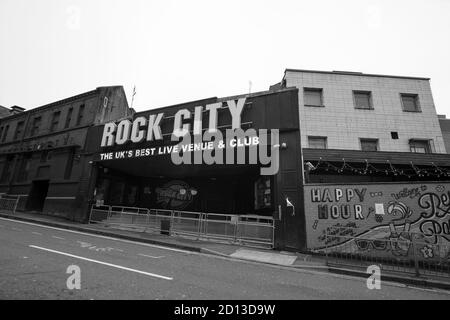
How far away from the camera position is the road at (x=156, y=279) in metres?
4.77

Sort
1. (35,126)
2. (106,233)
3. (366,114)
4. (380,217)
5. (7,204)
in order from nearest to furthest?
(380,217)
(106,233)
(366,114)
(7,204)
(35,126)

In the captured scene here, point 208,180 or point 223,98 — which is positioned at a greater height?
point 223,98

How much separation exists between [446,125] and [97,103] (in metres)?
31.3

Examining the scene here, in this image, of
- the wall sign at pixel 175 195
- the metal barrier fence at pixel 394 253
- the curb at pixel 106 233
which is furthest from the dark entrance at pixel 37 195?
the metal barrier fence at pixel 394 253

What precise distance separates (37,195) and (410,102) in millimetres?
32545

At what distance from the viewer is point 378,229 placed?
10.6 m

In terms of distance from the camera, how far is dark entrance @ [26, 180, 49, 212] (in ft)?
68.9

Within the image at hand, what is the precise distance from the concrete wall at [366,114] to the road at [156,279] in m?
12.4

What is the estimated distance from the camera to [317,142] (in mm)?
18312

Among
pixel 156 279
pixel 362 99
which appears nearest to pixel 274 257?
pixel 156 279

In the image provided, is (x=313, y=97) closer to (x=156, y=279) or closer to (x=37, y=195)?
(x=156, y=279)

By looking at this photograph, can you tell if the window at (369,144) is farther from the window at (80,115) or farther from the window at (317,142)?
the window at (80,115)
